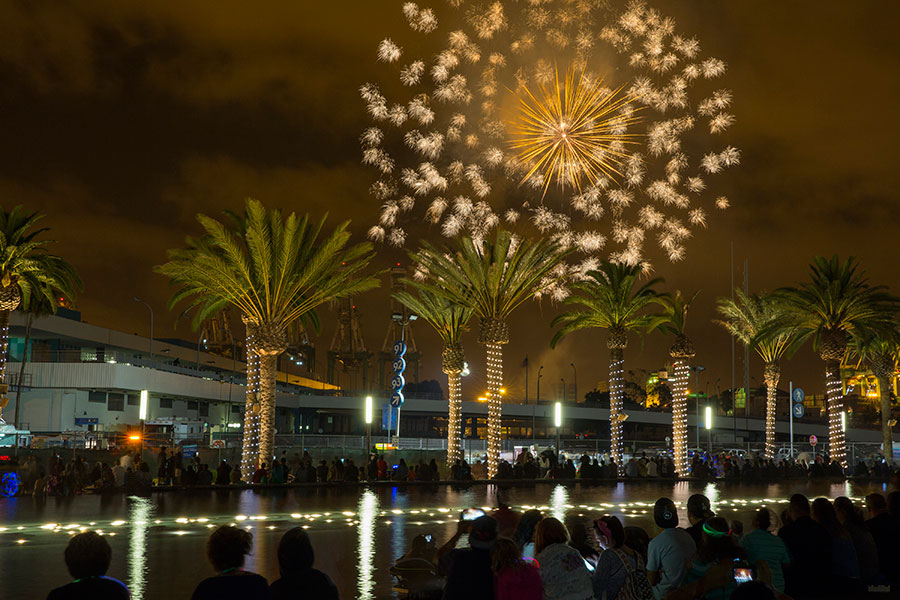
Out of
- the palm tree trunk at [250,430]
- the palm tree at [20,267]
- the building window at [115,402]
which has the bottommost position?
the palm tree trunk at [250,430]

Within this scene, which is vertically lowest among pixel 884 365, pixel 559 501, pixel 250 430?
pixel 559 501

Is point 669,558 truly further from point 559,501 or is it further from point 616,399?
point 616,399

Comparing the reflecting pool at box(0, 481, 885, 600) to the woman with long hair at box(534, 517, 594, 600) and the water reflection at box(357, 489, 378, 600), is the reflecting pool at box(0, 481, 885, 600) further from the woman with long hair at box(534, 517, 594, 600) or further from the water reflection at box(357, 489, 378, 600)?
the woman with long hair at box(534, 517, 594, 600)

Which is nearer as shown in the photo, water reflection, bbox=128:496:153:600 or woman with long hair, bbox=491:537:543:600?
woman with long hair, bbox=491:537:543:600

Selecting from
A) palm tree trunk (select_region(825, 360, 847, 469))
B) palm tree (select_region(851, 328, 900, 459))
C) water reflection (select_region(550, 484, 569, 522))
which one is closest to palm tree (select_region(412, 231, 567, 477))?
water reflection (select_region(550, 484, 569, 522))

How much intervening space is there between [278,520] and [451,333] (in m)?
25.5

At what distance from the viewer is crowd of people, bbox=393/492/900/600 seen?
7152 millimetres

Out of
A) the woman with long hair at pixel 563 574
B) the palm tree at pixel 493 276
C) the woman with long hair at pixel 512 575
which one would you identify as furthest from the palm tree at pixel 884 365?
the woman with long hair at pixel 512 575

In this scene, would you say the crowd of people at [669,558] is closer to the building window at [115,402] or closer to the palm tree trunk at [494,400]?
the palm tree trunk at [494,400]

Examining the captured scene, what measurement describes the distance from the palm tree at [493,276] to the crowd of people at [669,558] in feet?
106

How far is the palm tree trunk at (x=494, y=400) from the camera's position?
4478 cm

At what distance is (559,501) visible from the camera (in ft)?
104

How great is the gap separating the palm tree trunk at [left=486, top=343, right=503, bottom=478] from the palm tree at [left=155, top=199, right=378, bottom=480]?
8.38 m

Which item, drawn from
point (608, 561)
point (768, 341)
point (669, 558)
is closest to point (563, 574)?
point (608, 561)
